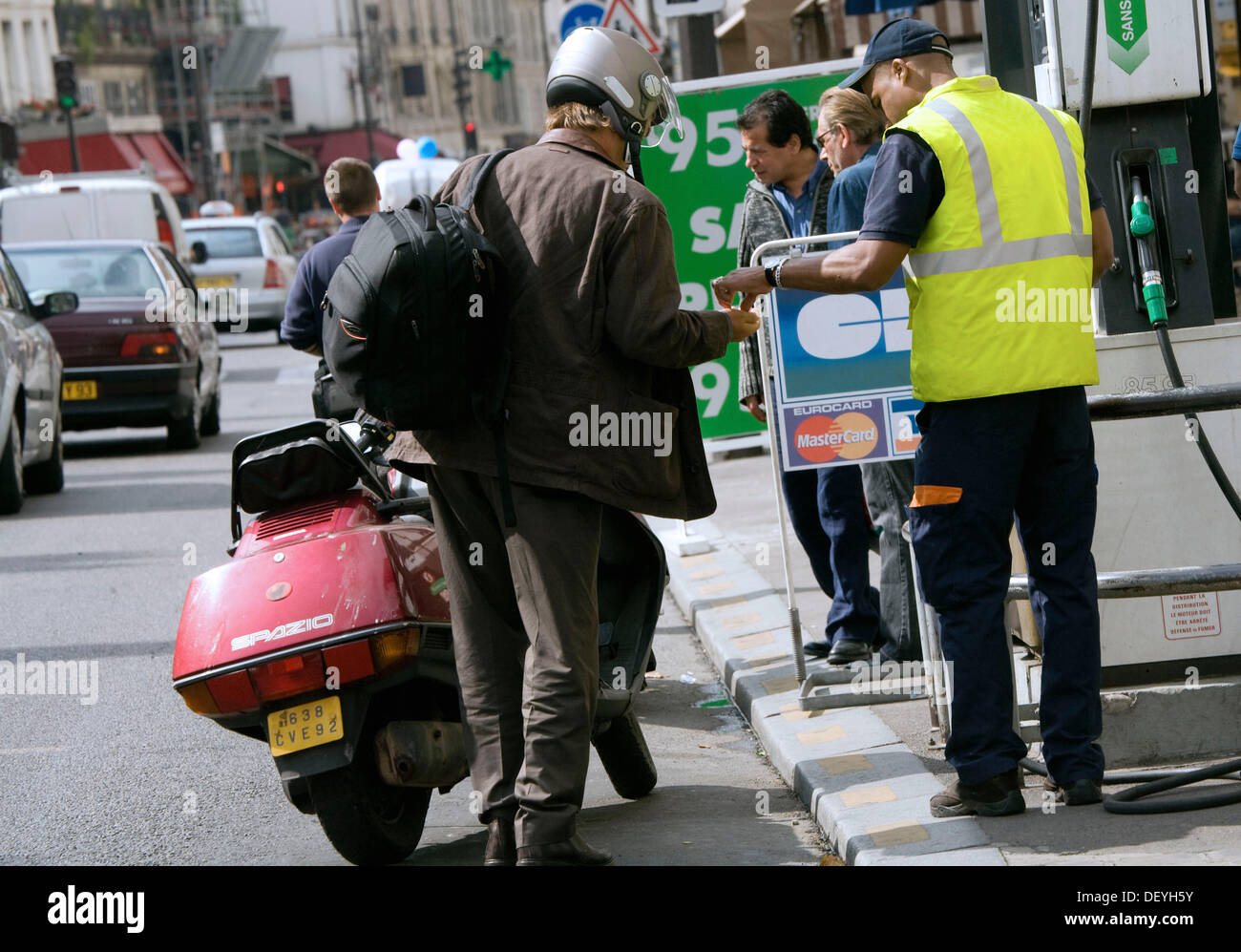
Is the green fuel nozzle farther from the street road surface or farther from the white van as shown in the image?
the white van

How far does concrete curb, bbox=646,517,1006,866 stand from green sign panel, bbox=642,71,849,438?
1486 millimetres

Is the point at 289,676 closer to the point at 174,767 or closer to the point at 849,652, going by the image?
the point at 174,767

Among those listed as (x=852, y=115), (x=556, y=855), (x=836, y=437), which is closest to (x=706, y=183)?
(x=852, y=115)

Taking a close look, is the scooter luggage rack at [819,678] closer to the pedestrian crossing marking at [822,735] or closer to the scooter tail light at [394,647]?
the pedestrian crossing marking at [822,735]

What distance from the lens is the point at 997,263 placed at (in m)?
4.67

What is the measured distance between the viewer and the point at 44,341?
13289mm

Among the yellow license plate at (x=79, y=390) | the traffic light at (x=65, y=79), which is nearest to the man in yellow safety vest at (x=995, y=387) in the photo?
the yellow license plate at (x=79, y=390)

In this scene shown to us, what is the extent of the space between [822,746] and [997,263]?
179 cm

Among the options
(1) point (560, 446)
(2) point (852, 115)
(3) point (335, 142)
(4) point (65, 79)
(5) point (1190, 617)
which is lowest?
(5) point (1190, 617)

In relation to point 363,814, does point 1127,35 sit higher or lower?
higher

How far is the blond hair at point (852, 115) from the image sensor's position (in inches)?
265

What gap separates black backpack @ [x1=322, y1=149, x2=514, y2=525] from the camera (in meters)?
4.38
